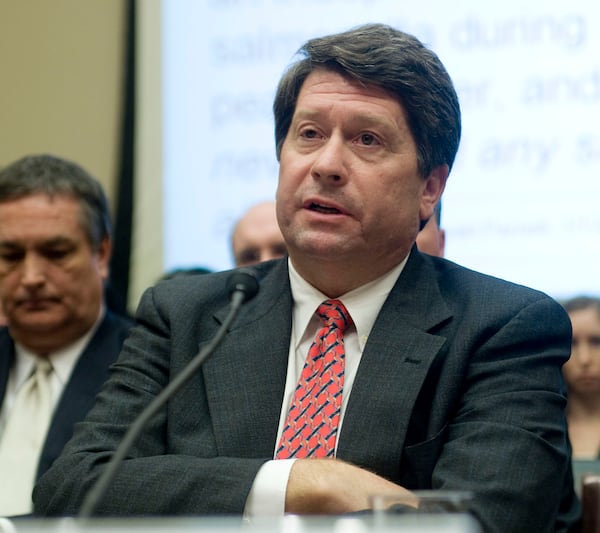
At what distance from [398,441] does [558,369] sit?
0.39 metres

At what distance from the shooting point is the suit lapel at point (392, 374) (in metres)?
2.08

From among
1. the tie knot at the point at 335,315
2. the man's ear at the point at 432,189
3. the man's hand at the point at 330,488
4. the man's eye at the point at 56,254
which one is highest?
the man's ear at the point at 432,189

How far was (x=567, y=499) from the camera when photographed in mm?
2367

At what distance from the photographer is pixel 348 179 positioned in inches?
89.7

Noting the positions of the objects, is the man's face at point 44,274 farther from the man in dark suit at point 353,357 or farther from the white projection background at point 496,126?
the white projection background at point 496,126

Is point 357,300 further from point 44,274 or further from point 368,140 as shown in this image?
point 44,274

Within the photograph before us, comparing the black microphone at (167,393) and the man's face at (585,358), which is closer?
the black microphone at (167,393)

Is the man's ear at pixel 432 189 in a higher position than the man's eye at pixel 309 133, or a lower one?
lower

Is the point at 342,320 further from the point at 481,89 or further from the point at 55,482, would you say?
the point at 481,89

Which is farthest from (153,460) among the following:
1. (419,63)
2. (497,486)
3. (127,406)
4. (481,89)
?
(481,89)

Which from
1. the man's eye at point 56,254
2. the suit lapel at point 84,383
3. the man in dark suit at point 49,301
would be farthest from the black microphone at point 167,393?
the man's eye at point 56,254

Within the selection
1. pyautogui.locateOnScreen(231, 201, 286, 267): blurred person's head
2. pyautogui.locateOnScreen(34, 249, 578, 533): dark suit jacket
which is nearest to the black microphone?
pyautogui.locateOnScreen(34, 249, 578, 533): dark suit jacket

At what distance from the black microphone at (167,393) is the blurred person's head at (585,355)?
2.21 m

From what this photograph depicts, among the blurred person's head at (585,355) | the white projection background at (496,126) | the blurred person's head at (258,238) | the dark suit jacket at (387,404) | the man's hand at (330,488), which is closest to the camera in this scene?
the man's hand at (330,488)
